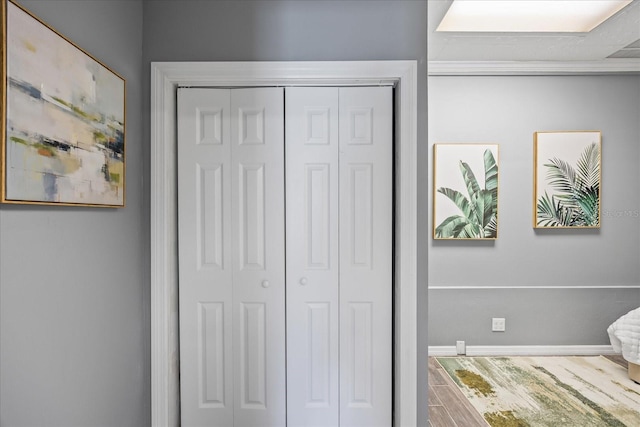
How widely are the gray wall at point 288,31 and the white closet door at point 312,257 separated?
193 mm

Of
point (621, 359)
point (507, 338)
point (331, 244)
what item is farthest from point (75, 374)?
point (621, 359)

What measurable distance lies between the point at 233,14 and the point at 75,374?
148 cm

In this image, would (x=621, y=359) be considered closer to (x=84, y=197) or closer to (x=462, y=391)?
(x=462, y=391)

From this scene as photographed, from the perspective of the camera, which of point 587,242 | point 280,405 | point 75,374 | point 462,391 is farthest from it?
point 587,242

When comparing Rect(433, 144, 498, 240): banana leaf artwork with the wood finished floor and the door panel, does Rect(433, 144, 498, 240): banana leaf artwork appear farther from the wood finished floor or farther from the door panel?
the door panel

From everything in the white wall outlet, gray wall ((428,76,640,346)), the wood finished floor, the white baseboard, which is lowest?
the wood finished floor

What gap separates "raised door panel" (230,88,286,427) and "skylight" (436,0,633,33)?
5.39 ft

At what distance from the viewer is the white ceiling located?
251cm

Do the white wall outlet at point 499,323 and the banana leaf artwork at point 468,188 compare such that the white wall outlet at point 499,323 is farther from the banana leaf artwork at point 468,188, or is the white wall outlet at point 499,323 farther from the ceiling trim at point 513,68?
the ceiling trim at point 513,68

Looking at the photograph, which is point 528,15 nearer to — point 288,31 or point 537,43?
point 537,43

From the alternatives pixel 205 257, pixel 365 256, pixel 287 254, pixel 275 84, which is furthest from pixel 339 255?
pixel 275 84

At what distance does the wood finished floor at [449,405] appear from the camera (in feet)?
7.78

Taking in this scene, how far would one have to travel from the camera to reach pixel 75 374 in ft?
3.93

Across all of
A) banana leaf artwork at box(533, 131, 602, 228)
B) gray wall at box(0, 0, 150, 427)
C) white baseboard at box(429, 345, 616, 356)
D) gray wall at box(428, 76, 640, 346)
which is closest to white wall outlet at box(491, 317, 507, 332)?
gray wall at box(428, 76, 640, 346)
